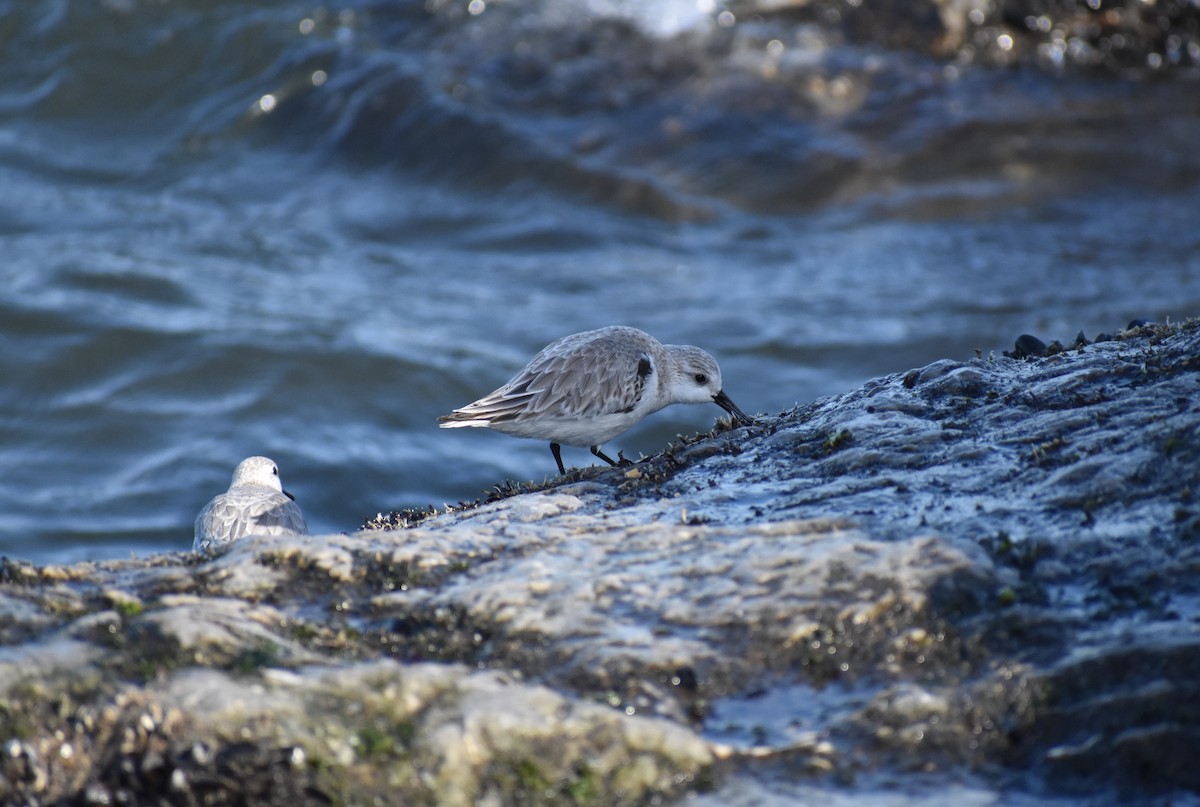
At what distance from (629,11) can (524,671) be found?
15.1 meters

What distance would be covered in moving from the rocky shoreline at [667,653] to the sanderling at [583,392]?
2140 mm

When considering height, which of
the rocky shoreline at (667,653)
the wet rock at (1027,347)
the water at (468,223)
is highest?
the water at (468,223)

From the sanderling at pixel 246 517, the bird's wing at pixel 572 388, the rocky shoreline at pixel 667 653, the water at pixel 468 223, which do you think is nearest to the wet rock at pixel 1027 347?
the rocky shoreline at pixel 667 653

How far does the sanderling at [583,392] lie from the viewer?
6.96 metres

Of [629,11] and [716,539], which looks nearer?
[716,539]

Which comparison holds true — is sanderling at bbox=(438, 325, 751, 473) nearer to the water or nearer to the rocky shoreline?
the rocky shoreline

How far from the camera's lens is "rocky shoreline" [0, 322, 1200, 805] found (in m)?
3.45

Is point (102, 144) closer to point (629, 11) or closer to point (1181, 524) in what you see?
point (629, 11)

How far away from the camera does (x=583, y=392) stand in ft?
A: 22.8

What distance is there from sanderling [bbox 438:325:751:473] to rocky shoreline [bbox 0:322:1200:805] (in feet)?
7.02

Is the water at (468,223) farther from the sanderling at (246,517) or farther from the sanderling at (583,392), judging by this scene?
the sanderling at (583,392)

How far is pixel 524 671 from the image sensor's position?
3.77 m

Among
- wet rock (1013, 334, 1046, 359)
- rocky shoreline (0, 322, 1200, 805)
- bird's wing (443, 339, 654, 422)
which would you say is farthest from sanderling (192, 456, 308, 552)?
wet rock (1013, 334, 1046, 359)

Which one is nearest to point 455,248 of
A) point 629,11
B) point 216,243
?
point 216,243
